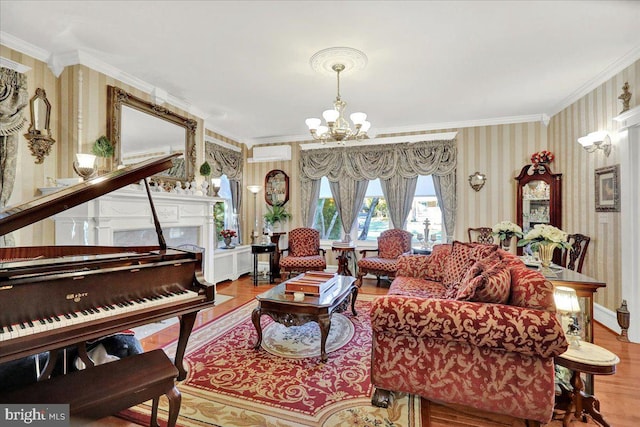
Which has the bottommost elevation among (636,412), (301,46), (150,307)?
(636,412)

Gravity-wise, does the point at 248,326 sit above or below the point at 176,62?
below

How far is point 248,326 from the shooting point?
10.9ft

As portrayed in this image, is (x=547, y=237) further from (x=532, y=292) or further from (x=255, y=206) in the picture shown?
(x=255, y=206)

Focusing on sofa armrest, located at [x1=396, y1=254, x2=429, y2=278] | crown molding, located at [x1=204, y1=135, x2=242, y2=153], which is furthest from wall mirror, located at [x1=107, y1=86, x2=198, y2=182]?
sofa armrest, located at [x1=396, y1=254, x2=429, y2=278]

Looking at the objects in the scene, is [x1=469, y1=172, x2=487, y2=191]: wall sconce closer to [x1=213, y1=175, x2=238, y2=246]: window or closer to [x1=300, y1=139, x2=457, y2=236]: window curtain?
[x1=300, y1=139, x2=457, y2=236]: window curtain

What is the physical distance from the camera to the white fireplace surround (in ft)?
9.86

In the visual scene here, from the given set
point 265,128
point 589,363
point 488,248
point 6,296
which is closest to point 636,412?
point 589,363

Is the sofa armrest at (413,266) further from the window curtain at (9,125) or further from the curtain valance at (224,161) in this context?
the window curtain at (9,125)

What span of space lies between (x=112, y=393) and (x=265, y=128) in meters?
4.97

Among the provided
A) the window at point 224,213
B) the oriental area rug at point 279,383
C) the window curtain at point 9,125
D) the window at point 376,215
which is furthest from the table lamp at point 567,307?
the window at point 224,213

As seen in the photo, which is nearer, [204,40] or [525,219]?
[204,40]

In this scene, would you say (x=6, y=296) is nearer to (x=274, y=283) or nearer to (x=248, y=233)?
(x=274, y=283)

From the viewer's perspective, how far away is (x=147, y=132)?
3871 mm

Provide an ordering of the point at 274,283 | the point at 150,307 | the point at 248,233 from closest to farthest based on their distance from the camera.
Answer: the point at 150,307 → the point at 274,283 → the point at 248,233
